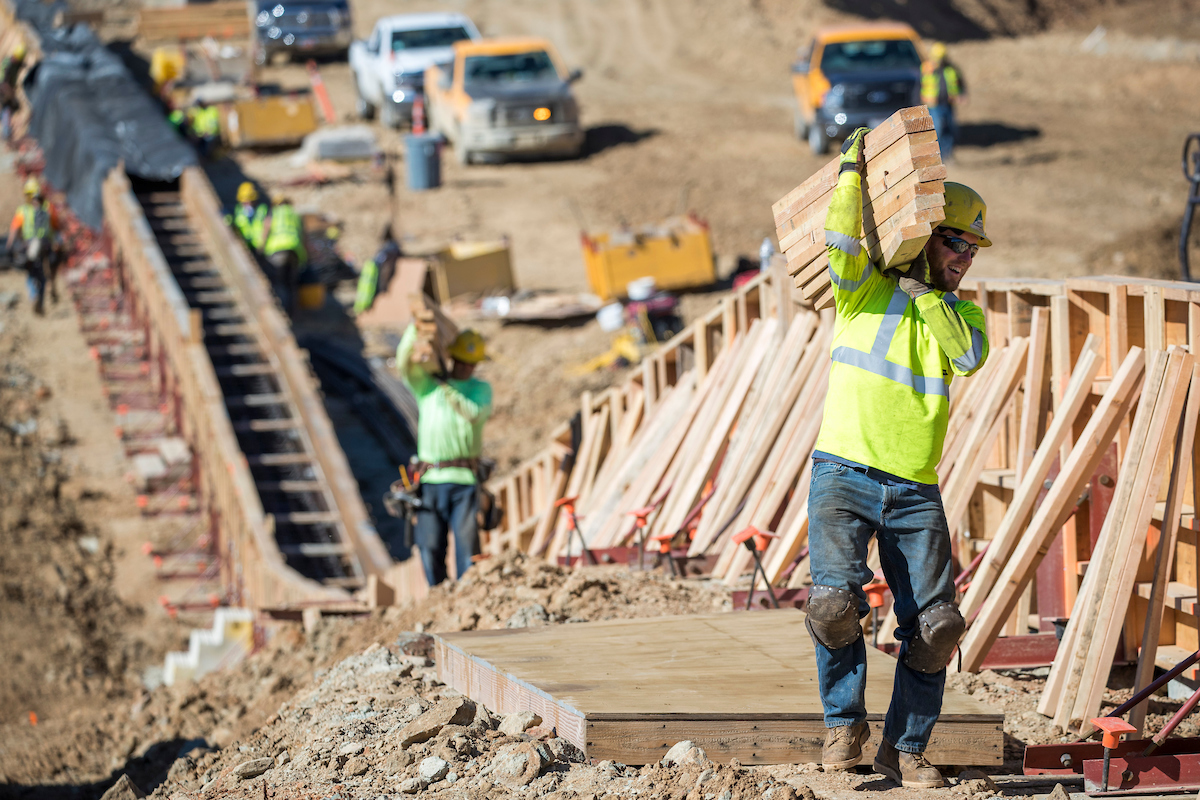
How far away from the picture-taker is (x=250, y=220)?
782 inches

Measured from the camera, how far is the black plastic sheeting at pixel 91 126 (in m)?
20.2

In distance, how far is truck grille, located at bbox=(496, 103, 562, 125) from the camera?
24156 mm

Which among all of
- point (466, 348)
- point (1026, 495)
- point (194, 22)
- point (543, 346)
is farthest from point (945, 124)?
point (194, 22)

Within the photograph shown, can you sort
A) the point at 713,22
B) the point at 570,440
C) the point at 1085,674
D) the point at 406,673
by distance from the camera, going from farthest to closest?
the point at 713,22 < the point at 570,440 < the point at 406,673 < the point at 1085,674

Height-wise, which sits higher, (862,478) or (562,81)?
(562,81)

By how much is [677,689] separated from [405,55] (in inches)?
958

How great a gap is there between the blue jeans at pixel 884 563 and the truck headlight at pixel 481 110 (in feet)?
68.1

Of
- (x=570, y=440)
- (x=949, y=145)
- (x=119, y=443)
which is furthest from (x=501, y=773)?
(x=949, y=145)

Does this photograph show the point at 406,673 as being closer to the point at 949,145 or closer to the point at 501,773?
the point at 501,773

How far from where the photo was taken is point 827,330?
24.6ft

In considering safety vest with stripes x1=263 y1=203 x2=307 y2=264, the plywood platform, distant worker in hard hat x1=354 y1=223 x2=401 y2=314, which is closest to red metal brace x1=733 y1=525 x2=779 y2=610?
the plywood platform

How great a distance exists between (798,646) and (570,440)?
17.5 ft

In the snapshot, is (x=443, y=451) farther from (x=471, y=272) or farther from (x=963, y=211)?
(x=471, y=272)

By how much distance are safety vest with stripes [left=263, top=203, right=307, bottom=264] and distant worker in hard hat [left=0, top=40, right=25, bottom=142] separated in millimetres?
11547
